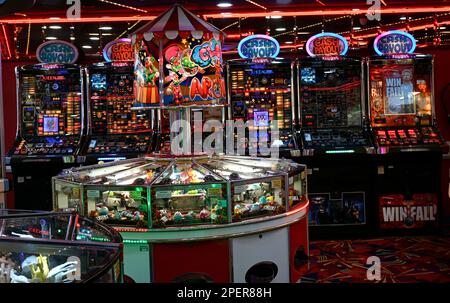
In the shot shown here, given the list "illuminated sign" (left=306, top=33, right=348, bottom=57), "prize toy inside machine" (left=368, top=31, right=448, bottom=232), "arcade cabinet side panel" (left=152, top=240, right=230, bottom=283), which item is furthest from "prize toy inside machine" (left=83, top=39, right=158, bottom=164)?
"arcade cabinet side panel" (left=152, top=240, right=230, bottom=283)

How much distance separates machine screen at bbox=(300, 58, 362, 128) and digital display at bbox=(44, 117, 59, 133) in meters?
3.29

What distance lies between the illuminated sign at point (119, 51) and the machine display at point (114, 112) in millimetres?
298

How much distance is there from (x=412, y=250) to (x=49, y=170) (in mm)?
4555

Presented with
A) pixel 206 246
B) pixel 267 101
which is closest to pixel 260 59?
pixel 267 101

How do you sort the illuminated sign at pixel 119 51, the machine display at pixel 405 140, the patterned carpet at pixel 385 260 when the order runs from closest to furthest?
the patterned carpet at pixel 385 260
the machine display at pixel 405 140
the illuminated sign at pixel 119 51

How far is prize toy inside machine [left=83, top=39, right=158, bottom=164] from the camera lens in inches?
291

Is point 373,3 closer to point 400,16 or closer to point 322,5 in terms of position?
Answer: point 322,5

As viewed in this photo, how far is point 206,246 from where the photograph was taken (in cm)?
387

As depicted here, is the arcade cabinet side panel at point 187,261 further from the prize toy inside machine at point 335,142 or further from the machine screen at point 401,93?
the machine screen at point 401,93

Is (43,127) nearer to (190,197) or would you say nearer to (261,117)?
(261,117)

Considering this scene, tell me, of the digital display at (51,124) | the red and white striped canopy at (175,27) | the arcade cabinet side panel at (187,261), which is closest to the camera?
the arcade cabinet side panel at (187,261)

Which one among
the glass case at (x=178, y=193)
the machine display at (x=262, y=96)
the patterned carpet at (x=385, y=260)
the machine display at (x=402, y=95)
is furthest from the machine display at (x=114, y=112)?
the machine display at (x=402, y=95)

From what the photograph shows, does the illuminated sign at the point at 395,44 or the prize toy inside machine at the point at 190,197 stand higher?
the illuminated sign at the point at 395,44

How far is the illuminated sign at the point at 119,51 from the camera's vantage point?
7676 mm
